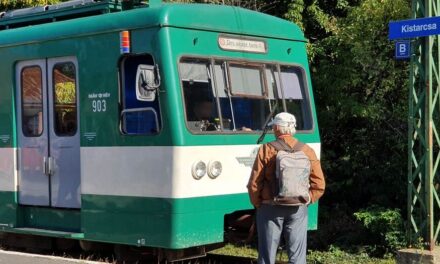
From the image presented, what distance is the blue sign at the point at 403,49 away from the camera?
27.9 feet

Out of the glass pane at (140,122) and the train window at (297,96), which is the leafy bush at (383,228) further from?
the glass pane at (140,122)

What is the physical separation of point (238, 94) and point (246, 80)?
0.90ft

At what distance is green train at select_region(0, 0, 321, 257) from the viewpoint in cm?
750

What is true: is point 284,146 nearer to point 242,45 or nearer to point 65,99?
point 242,45

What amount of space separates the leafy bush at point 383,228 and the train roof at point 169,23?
286 cm

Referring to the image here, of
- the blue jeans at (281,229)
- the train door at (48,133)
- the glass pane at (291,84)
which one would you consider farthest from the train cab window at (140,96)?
the glass pane at (291,84)

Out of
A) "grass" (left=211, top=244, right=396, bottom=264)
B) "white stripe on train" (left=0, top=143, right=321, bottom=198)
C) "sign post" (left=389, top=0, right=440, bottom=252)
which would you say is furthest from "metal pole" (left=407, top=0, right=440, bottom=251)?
"white stripe on train" (left=0, top=143, right=321, bottom=198)

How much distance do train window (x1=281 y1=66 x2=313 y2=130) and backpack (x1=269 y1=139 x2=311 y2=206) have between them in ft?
8.62

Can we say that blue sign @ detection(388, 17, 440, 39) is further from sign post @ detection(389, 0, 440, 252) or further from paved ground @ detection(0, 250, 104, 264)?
paved ground @ detection(0, 250, 104, 264)

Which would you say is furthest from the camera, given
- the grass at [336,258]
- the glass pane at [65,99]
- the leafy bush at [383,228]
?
the leafy bush at [383,228]

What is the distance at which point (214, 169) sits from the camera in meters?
7.74

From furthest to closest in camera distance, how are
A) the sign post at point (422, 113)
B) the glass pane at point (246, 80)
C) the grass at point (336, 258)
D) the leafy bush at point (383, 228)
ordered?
the leafy bush at point (383, 228), the grass at point (336, 258), the sign post at point (422, 113), the glass pane at point (246, 80)

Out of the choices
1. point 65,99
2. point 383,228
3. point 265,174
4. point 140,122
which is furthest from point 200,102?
point 383,228


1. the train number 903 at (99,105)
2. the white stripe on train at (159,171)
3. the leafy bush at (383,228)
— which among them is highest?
the train number 903 at (99,105)
